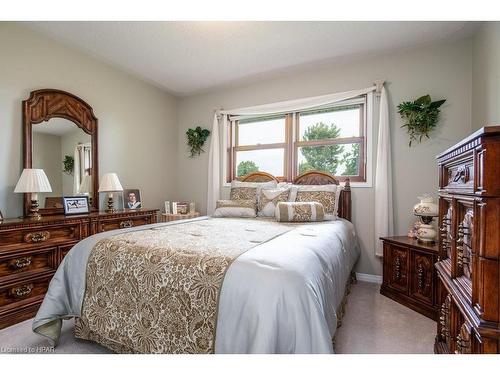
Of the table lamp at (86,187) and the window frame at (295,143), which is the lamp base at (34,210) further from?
the window frame at (295,143)

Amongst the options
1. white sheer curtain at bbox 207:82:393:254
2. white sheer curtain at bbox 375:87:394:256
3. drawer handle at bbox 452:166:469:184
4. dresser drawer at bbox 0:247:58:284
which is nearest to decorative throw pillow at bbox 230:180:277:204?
white sheer curtain at bbox 207:82:393:254

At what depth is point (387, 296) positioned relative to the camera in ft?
8.21

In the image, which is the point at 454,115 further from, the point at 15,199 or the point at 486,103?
the point at 15,199

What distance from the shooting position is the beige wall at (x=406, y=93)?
2609mm

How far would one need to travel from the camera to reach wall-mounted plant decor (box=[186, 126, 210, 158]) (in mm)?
4082

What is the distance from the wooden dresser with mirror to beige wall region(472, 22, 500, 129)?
3598 millimetres

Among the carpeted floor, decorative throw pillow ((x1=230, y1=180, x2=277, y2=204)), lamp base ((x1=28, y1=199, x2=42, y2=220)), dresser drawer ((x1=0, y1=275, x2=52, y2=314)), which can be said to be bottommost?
the carpeted floor

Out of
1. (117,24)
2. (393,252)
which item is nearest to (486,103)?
(393,252)

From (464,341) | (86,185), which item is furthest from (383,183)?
(86,185)

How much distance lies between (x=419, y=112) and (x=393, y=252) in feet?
4.90

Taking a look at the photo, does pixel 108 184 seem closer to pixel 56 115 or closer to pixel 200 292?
pixel 56 115

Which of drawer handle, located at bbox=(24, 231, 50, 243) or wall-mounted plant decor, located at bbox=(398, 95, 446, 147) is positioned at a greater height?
wall-mounted plant decor, located at bbox=(398, 95, 446, 147)

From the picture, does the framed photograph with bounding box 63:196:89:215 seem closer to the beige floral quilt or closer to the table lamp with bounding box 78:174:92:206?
the table lamp with bounding box 78:174:92:206

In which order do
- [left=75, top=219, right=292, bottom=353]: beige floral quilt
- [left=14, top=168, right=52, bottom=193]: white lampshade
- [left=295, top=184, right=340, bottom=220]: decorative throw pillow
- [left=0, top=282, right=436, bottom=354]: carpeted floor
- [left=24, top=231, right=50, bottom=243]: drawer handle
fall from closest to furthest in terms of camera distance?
[left=75, top=219, right=292, bottom=353]: beige floral quilt, [left=0, top=282, right=436, bottom=354]: carpeted floor, [left=24, top=231, right=50, bottom=243]: drawer handle, [left=14, top=168, right=52, bottom=193]: white lampshade, [left=295, top=184, right=340, bottom=220]: decorative throw pillow
